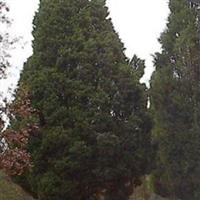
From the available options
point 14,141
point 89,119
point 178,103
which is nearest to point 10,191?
point 89,119

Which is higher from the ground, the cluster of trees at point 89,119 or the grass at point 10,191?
the cluster of trees at point 89,119

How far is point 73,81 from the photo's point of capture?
14.1 metres

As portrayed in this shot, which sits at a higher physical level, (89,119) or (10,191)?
(89,119)

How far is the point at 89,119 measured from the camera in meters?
13.6

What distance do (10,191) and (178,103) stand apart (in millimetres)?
6632

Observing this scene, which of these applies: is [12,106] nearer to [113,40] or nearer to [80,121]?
[80,121]

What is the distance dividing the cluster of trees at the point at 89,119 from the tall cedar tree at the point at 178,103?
0.15ft

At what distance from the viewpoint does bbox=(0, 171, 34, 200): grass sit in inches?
552

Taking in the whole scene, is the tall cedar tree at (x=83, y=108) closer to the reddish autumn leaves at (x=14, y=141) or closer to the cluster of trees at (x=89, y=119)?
the cluster of trees at (x=89, y=119)

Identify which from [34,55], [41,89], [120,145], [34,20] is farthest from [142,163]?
[34,20]

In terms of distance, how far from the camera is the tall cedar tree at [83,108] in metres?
13.5

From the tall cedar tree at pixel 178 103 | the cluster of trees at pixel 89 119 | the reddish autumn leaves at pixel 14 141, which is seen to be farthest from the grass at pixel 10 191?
the reddish autumn leaves at pixel 14 141

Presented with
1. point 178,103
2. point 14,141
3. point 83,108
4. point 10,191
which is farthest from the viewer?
point 178,103

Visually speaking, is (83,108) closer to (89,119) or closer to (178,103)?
(89,119)
